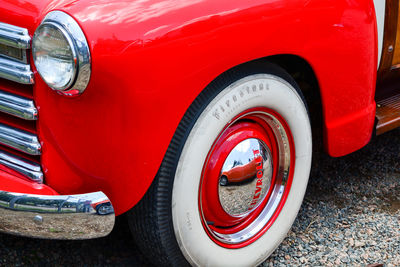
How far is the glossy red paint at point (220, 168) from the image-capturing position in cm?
184

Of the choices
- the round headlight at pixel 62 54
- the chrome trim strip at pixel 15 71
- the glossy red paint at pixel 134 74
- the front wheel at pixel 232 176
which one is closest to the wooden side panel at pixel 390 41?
the front wheel at pixel 232 176

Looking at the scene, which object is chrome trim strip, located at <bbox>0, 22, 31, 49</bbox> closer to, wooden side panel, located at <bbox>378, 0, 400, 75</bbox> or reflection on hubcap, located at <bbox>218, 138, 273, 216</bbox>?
reflection on hubcap, located at <bbox>218, 138, 273, 216</bbox>

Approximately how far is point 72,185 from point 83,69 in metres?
0.40

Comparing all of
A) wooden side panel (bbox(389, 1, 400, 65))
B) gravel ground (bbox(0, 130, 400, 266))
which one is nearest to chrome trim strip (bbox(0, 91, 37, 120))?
gravel ground (bbox(0, 130, 400, 266))

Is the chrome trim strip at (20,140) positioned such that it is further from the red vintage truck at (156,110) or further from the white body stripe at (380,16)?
the white body stripe at (380,16)

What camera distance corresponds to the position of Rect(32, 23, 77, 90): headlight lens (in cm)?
146

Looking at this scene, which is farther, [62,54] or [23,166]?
[23,166]

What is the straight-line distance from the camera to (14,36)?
1.56 meters

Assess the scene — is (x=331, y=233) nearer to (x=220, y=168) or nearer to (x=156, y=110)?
(x=220, y=168)

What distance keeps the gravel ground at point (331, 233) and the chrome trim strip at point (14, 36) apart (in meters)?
0.89

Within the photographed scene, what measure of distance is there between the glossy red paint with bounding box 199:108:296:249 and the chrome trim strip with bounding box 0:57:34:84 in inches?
24.9

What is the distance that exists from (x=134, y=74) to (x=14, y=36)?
387mm

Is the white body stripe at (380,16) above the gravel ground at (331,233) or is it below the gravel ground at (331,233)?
above

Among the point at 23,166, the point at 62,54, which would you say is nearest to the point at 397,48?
the point at 62,54
